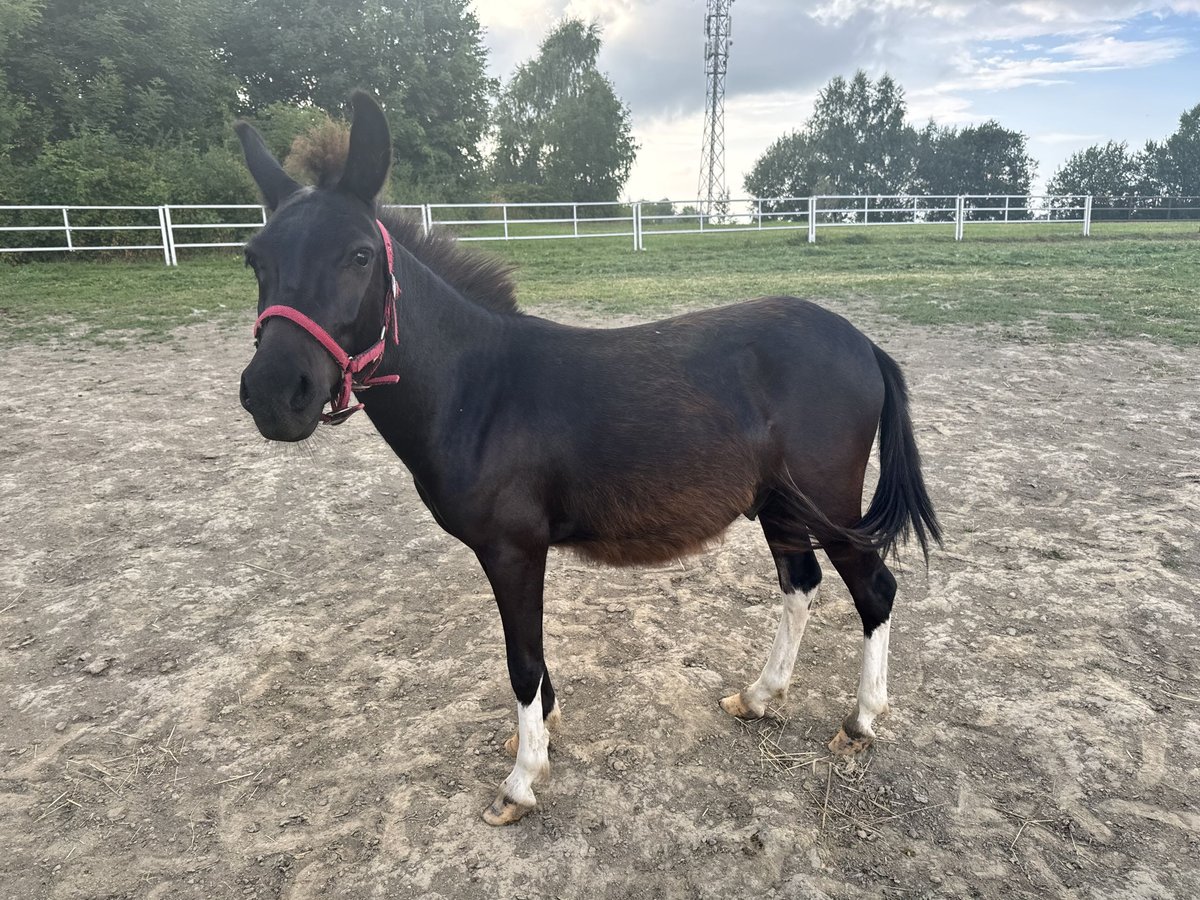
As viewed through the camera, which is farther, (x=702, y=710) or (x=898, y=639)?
(x=898, y=639)

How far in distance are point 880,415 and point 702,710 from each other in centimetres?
151

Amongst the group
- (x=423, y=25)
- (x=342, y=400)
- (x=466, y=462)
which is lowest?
(x=466, y=462)

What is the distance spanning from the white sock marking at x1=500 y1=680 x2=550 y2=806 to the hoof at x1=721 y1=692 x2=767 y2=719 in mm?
862

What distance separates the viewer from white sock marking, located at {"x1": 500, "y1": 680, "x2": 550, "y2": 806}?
249 centimetres

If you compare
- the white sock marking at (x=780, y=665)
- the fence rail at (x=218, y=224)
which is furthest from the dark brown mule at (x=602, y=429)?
the fence rail at (x=218, y=224)

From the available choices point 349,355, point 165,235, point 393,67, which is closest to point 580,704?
point 349,355

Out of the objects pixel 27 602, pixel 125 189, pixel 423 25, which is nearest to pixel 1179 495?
pixel 27 602

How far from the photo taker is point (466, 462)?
95.4 inches

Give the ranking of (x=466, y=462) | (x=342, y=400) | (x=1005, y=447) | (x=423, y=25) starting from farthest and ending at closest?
(x=423, y=25), (x=1005, y=447), (x=466, y=462), (x=342, y=400)

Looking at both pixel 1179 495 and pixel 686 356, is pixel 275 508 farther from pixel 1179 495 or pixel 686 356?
pixel 1179 495

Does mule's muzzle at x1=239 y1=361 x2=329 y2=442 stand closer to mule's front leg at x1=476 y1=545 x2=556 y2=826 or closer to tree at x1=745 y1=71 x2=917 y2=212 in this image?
mule's front leg at x1=476 y1=545 x2=556 y2=826

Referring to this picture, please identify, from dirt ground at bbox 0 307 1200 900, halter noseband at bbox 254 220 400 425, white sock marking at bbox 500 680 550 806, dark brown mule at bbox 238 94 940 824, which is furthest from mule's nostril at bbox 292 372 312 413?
dirt ground at bbox 0 307 1200 900

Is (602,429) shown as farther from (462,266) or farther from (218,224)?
(218,224)

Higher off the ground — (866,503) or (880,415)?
(880,415)
